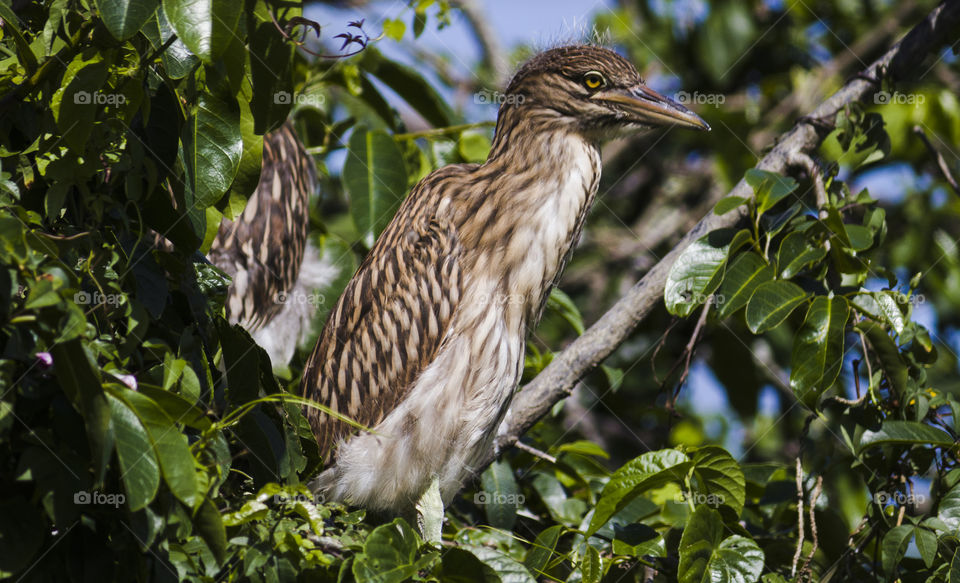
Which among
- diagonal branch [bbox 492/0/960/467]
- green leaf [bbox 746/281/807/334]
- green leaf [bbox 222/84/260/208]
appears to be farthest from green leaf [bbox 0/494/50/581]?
green leaf [bbox 746/281/807/334]

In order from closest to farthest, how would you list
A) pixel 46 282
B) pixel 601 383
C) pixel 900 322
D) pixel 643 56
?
pixel 46 282 < pixel 900 322 < pixel 601 383 < pixel 643 56

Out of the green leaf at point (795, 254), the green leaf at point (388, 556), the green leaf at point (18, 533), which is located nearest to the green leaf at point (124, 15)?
the green leaf at point (18, 533)

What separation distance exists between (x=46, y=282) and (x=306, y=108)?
266 centimetres

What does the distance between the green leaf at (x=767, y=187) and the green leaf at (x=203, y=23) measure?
1814mm

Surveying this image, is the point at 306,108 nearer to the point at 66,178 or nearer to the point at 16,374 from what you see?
the point at 66,178

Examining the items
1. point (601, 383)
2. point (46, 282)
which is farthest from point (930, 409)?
point (46, 282)

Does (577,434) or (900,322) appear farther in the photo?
(577,434)

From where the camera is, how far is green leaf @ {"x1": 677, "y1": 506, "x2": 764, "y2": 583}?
242cm

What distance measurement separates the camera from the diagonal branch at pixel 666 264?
3.16m

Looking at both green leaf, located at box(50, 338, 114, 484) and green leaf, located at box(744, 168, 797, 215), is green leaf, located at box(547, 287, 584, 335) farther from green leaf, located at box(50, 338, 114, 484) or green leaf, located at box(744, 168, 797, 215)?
green leaf, located at box(50, 338, 114, 484)

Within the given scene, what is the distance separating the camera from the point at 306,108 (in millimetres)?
4012

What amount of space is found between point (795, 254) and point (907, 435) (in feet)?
2.11

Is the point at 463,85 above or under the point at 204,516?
above

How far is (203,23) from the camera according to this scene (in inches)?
66.9
